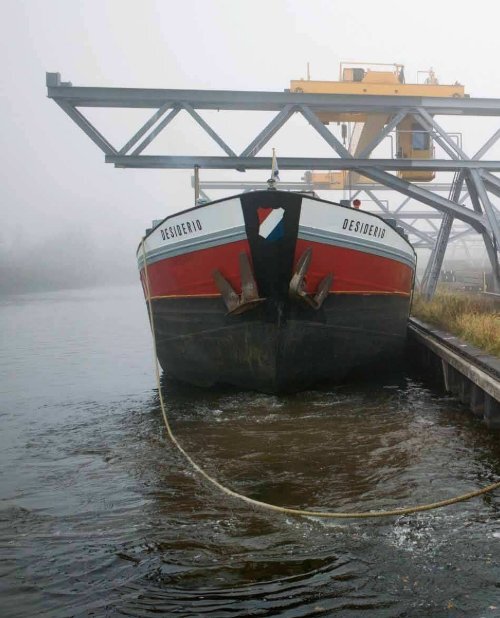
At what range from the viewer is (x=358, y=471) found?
569 cm

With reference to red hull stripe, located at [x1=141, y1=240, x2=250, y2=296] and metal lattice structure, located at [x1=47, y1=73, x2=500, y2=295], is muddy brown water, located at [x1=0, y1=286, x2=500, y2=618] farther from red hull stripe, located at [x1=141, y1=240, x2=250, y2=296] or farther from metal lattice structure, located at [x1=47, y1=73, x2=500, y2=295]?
metal lattice structure, located at [x1=47, y1=73, x2=500, y2=295]

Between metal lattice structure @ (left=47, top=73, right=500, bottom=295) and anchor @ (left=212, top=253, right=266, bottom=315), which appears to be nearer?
anchor @ (left=212, top=253, right=266, bottom=315)

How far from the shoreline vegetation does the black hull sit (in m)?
1.10

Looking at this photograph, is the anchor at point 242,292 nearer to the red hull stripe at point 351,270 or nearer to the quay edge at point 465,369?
the red hull stripe at point 351,270

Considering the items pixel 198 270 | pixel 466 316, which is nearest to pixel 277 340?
pixel 198 270

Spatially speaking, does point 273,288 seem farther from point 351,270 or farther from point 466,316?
point 466,316

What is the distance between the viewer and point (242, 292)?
27.1 feet

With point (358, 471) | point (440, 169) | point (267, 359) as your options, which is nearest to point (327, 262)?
point (267, 359)

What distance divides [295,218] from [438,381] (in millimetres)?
3720

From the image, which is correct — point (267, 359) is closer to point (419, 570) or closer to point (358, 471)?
point (358, 471)

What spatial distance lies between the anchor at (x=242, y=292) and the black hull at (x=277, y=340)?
210mm

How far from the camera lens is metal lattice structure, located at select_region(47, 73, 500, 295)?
1023cm

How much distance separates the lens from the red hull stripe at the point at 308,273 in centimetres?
836

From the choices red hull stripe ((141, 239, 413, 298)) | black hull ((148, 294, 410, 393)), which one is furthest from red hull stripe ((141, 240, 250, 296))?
black hull ((148, 294, 410, 393))
